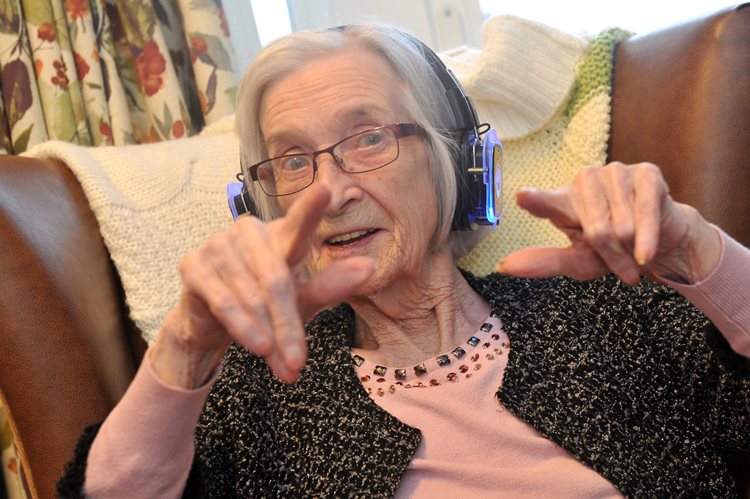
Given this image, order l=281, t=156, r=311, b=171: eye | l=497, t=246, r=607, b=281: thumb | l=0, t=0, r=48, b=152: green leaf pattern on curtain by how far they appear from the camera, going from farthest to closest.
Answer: l=0, t=0, r=48, b=152: green leaf pattern on curtain → l=281, t=156, r=311, b=171: eye → l=497, t=246, r=607, b=281: thumb

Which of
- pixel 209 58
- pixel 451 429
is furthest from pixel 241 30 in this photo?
pixel 451 429

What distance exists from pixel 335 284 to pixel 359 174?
1.40 feet

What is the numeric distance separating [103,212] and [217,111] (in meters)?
0.57

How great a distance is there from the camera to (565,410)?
38.2 inches

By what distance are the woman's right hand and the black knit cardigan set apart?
0.35 metres

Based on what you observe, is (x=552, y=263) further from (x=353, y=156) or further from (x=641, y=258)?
(x=353, y=156)

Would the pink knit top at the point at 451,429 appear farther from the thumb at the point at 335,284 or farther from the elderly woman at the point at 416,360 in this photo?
the thumb at the point at 335,284

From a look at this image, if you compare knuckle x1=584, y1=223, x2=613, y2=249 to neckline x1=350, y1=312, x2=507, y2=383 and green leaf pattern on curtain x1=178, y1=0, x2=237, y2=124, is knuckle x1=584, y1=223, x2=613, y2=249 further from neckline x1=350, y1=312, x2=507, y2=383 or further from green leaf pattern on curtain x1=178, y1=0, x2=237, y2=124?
green leaf pattern on curtain x1=178, y1=0, x2=237, y2=124

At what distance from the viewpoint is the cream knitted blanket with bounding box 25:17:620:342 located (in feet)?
3.91

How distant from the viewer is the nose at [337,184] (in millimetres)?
996

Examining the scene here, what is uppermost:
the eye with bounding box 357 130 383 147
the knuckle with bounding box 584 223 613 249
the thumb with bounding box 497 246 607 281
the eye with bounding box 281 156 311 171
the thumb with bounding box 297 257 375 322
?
the thumb with bounding box 297 257 375 322

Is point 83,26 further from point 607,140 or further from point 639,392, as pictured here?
point 639,392

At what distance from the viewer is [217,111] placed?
5.48ft

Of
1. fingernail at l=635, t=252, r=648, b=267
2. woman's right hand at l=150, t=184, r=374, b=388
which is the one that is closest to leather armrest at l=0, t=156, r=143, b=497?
woman's right hand at l=150, t=184, r=374, b=388
